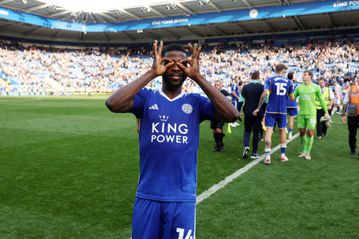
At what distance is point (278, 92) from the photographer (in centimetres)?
781

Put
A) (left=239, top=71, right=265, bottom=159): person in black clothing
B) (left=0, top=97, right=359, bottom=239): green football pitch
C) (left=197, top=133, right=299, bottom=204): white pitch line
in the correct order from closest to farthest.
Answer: (left=0, top=97, right=359, bottom=239): green football pitch, (left=197, top=133, right=299, bottom=204): white pitch line, (left=239, top=71, right=265, bottom=159): person in black clothing

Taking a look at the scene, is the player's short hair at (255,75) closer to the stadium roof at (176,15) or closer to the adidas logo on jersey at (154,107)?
the adidas logo on jersey at (154,107)

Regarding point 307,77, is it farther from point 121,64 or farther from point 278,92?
point 121,64

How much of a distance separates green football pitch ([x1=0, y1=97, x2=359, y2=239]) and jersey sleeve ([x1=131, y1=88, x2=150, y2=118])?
6.72 ft

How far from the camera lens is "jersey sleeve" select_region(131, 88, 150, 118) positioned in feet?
8.16

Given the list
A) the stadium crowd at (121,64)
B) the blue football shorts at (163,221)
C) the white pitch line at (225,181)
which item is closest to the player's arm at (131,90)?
the blue football shorts at (163,221)

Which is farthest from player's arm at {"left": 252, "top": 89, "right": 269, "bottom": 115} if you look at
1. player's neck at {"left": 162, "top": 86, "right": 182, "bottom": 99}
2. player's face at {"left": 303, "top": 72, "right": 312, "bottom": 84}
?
player's neck at {"left": 162, "top": 86, "right": 182, "bottom": 99}

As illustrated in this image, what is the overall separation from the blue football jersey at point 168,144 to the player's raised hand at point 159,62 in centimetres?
28

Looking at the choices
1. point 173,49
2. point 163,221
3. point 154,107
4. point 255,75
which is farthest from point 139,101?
point 255,75

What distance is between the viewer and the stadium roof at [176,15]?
39.9 meters

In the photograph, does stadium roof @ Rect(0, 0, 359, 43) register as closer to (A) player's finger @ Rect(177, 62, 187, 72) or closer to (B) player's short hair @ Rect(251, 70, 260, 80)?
(B) player's short hair @ Rect(251, 70, 260, 80)

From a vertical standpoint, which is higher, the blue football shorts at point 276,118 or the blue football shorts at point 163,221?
the blue football shorts at point 276,118

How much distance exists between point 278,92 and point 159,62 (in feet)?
19.9

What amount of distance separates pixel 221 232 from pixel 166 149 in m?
2.04
